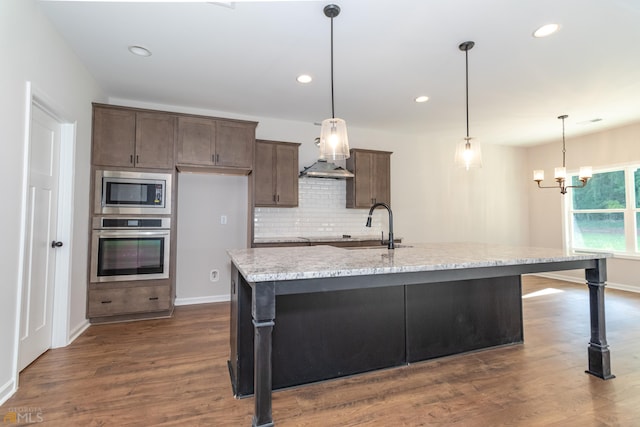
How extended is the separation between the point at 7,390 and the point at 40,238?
1.13 m

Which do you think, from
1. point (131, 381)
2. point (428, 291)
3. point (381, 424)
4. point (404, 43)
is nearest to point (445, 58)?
point (404, 43)

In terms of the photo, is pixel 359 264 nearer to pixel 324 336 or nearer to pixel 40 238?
pixel 324 336

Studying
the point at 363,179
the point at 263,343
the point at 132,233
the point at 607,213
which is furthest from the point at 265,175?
the point at 607,213

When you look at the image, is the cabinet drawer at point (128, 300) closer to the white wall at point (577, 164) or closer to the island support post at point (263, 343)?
the island support post at point (263, 343)

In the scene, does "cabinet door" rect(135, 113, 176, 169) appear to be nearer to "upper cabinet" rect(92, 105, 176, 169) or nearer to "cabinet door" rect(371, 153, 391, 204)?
"upper cabinet" rect(92, 105, 176, 169)

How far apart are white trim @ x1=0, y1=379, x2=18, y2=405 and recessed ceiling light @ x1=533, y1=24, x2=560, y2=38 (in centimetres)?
446

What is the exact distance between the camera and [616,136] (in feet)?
16.9

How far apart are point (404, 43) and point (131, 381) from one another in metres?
3.34

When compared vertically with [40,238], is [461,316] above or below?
below

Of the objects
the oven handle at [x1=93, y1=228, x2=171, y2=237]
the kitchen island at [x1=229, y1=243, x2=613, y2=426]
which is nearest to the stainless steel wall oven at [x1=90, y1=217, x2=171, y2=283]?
the oven handle at [x1=93, y1=228, x2=171, y2=237]

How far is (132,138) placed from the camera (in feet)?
11.4

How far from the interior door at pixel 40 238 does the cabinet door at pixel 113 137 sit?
1.76ft

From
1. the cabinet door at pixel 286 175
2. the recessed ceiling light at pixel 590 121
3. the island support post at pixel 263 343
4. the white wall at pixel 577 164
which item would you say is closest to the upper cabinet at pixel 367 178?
the cabinet door at pixel 286 175

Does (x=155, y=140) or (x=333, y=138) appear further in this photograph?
(x=155, y=140)
